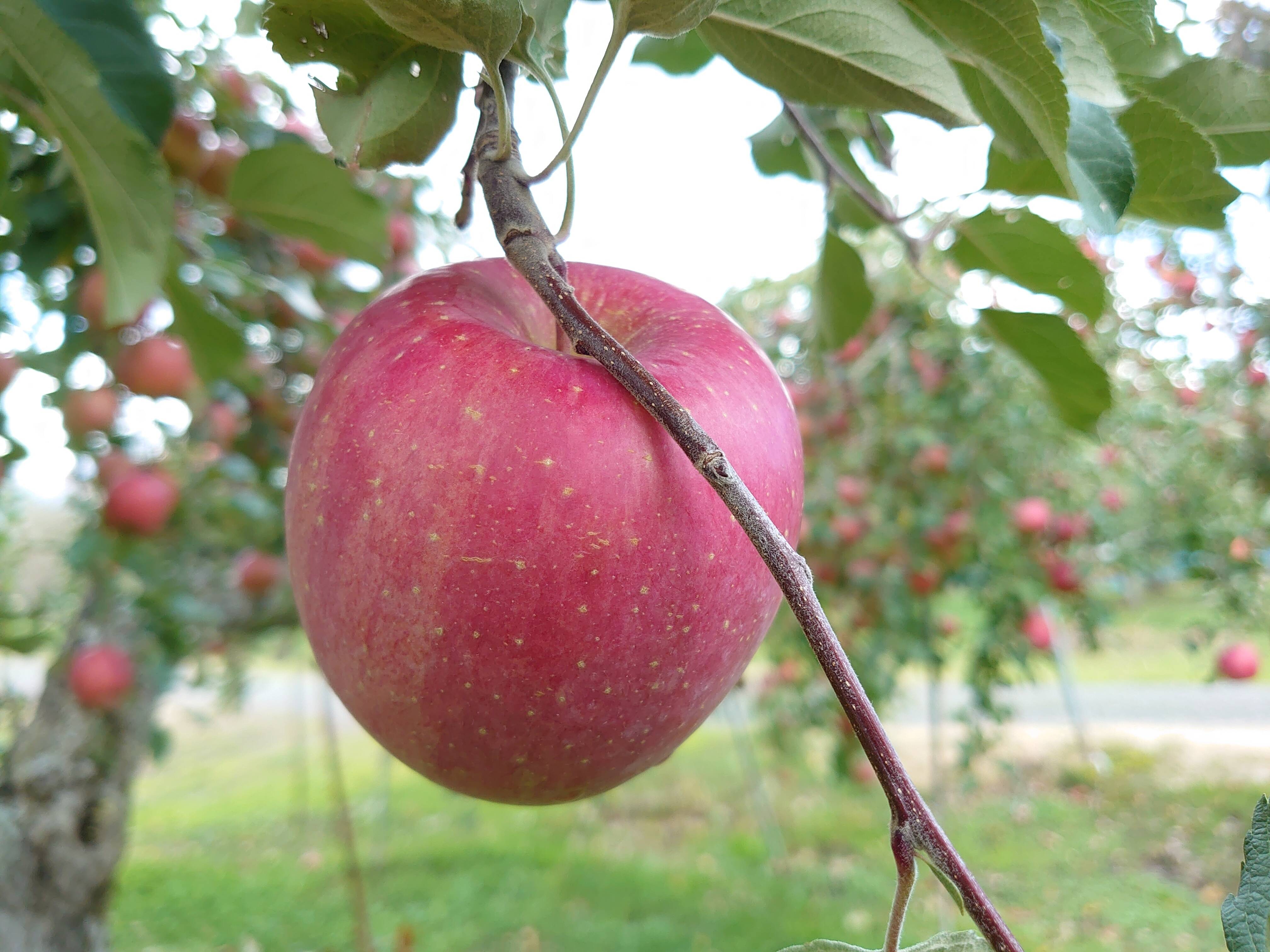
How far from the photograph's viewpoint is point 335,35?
32cm

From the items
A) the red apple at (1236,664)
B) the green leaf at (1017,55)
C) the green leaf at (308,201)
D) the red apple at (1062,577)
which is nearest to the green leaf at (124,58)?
the green leaf at (308,201)

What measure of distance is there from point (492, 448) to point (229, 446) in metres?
1.24

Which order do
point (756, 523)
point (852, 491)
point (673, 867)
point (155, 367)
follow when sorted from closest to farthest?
point (756, 523), point (155, 367), point (852, 491), point (673, 867)

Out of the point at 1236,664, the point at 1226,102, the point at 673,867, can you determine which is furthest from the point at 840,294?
the point at 673,867

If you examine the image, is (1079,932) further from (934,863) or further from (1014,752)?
(934,863)

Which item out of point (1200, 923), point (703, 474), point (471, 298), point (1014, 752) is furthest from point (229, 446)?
point (1014, 752)

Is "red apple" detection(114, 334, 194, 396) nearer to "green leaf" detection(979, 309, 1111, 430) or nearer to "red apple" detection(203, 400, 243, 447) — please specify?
"red apple" detection(203, 400, 243, 447)

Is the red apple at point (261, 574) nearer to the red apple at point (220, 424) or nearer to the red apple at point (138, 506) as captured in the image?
the red apple at point (220, 424)

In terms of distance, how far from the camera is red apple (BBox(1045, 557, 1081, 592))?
203 cm

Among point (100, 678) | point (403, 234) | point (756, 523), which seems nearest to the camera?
point (756, 523)

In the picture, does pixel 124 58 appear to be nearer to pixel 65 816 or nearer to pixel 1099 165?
pixel 1099 165

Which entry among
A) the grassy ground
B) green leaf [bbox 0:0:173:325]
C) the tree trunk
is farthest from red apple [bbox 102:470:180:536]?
the grassy ground

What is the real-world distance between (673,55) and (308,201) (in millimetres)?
327

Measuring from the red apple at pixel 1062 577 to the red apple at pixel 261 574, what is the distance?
5.47 feet
